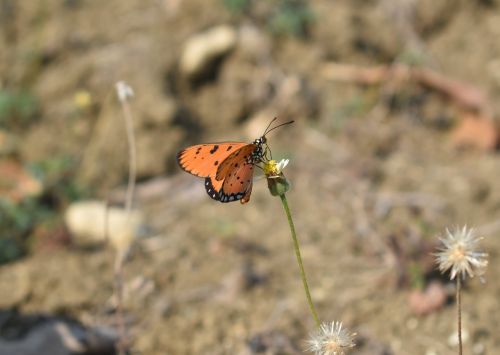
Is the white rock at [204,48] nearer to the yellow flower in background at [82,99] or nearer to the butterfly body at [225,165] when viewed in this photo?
the yellow flower in background at [82,99]

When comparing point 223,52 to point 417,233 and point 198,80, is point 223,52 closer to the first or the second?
point 198,80

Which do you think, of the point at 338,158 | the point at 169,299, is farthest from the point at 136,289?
the point at 338,158

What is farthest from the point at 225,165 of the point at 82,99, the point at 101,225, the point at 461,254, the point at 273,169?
the point at 82,99

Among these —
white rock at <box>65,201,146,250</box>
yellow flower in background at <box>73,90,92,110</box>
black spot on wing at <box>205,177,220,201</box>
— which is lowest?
black spot on wing at <box>205,177,220,201</box>

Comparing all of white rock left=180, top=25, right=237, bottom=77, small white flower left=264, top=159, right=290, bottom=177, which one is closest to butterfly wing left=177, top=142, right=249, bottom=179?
small white flower left=264, top=159, right=290, bottom=177

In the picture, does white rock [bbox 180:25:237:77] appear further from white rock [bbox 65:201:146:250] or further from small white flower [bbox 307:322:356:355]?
small white flower [bbox 307:322:356:355]

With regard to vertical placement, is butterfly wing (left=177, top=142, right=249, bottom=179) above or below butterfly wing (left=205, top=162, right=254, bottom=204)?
above
